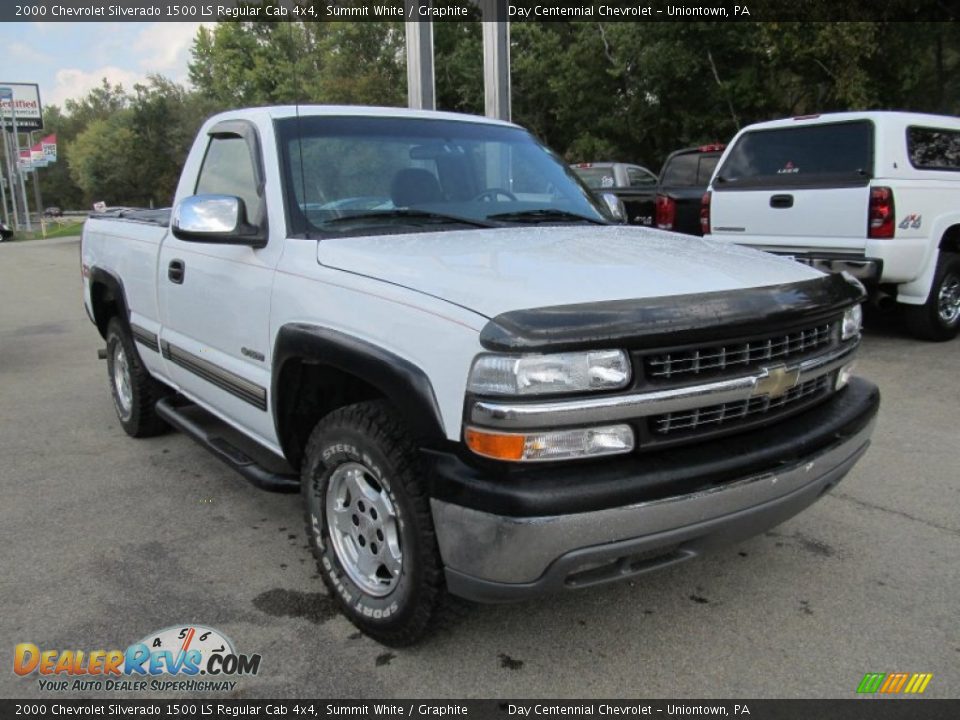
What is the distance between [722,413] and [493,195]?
1.63 metres

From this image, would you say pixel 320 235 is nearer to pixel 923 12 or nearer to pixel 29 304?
pixel 29 304

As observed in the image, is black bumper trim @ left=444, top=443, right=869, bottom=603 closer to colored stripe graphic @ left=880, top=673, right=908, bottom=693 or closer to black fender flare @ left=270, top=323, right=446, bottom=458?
black fender flare @ left=270, top=323, right=446, bottom=458

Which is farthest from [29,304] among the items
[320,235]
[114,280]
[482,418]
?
[482,418]

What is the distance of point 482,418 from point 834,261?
577cm

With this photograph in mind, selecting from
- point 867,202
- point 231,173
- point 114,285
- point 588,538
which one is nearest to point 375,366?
point 588,538

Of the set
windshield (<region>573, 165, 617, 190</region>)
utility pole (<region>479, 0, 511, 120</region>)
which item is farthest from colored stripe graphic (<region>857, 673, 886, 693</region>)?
windshield (<region>573, 165, 617, 190</region>)

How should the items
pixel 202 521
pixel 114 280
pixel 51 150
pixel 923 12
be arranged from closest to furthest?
1. pixel 202 521
2. pixel 114 280
3. pixel 923 12
4. pixel 51 150

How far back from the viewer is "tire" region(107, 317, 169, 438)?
195 inches

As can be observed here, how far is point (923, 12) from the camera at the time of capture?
57.3 ft

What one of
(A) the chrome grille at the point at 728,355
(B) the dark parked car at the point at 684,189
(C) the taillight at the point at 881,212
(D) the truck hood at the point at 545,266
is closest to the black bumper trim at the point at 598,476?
(A) the chrome grille at the point at 728,355

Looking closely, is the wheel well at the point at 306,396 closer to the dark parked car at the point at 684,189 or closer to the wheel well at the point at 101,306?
the wheel well at the point at 101,306

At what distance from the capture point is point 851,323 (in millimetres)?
3004

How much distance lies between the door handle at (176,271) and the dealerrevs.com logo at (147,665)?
1747mm

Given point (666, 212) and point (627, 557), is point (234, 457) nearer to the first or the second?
point (627, 557)
